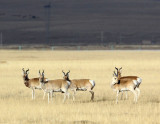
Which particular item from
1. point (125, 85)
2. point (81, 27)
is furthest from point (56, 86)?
point (81, 27)

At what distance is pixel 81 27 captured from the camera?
17362 cm

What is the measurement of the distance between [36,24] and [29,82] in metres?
155

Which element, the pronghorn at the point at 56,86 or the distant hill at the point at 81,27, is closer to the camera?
the pronghorn at the point at 56,86

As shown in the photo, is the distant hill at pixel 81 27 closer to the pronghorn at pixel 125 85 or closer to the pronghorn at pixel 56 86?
the pronghorn at pixel 125 85

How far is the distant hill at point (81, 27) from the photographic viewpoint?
157125mm

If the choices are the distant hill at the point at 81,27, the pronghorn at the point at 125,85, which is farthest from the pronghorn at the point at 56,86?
the distant hill at the point at 81,27

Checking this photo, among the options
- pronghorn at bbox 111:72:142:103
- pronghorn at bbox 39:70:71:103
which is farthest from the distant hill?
pronghorn at bbox 39:70:71:103

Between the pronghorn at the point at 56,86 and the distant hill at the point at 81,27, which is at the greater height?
the distant hill at the point at 81,27

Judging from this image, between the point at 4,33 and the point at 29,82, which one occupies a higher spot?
the point at 4,33

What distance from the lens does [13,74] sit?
39.2 meters

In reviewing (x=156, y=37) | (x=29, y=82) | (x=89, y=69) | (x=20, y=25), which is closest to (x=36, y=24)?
(x=20, y=25)

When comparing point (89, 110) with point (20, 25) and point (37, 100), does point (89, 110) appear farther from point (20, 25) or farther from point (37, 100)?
point (20, 25)

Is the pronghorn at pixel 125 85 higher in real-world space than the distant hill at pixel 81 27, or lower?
lower

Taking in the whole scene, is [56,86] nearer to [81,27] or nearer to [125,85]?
[125,85]
